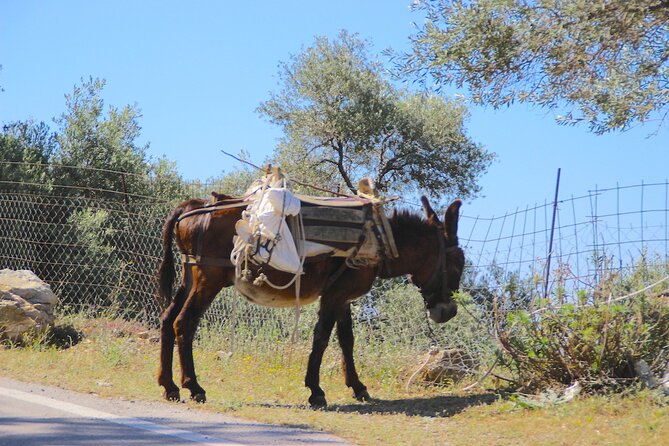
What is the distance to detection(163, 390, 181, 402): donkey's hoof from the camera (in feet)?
25.5

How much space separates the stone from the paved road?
3.69 metres

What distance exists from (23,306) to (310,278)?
16.4ft

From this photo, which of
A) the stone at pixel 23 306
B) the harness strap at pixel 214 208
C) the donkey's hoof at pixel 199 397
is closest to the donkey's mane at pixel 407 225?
the harness strap at pixel 214 208

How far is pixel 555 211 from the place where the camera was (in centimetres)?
872

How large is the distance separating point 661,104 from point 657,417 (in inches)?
204

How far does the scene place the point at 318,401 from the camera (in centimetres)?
814

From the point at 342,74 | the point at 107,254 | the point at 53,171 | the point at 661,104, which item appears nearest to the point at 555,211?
the point at 661,104

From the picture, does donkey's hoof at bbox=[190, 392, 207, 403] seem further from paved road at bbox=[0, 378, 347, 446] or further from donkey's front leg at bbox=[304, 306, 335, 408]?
donkey's front leg at bbox=[304, 306, 335, 408]

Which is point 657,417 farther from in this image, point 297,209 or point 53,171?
point 53,171

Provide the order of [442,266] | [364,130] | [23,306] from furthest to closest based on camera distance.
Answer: [364,130] < [23,306] < [442,266]

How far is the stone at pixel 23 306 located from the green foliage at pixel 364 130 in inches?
530

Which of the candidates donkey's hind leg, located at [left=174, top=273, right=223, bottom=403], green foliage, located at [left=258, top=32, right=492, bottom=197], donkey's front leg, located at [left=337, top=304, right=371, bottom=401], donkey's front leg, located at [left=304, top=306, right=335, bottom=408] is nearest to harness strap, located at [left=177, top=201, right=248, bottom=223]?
donkey's hind leg, located at [left=174, top=273, right=223, bottom=403]

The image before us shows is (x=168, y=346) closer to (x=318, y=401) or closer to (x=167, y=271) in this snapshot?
(x=167, y=271)

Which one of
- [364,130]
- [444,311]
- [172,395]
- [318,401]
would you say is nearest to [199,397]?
[172,395]
